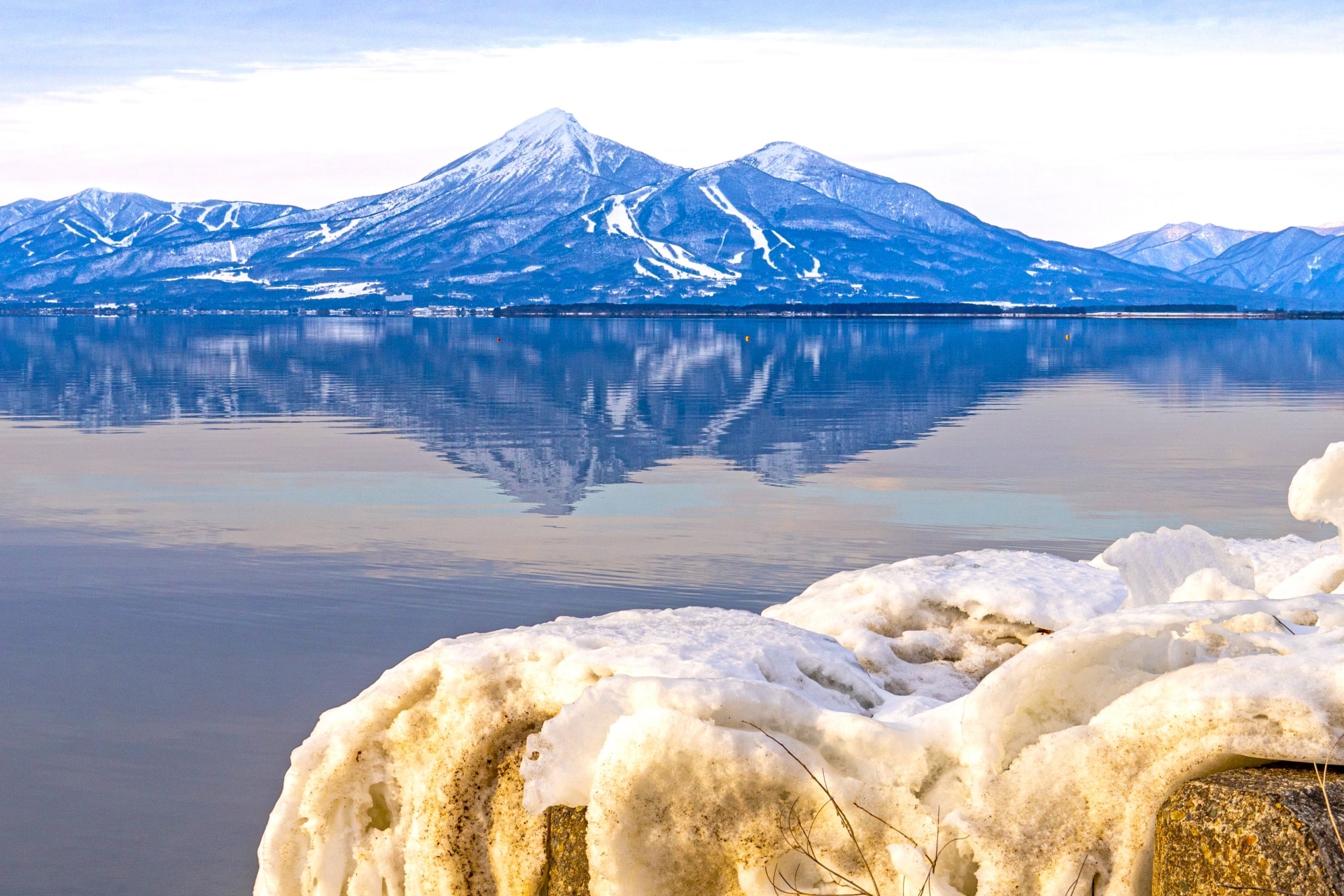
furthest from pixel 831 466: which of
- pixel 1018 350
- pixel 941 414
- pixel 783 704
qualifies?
pixel 1018 350

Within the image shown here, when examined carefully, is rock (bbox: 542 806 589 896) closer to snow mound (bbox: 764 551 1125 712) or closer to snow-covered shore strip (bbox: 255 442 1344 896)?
snow-covered shore strip (bbox: 255 442 1344 896)

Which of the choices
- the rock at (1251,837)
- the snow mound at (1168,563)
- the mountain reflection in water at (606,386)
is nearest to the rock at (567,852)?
the rock at (1251,837)

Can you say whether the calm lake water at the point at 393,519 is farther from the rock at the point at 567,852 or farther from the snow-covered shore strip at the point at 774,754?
the rock at the point at 567,852

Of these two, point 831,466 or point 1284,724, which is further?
point 831,466

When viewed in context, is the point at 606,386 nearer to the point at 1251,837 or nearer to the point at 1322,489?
the point at 1322,489

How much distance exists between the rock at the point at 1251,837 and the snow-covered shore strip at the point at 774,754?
222 mm

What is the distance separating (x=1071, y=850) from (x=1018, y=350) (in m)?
107

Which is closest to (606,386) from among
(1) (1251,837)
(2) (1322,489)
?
(2) (1322,489)

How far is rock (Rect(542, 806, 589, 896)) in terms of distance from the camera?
624cm

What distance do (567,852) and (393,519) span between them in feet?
54.2

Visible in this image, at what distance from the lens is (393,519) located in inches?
883

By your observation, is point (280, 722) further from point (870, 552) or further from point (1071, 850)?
point (870, 552)

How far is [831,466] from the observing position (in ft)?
98.8

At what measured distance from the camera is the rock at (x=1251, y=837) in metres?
5.01
